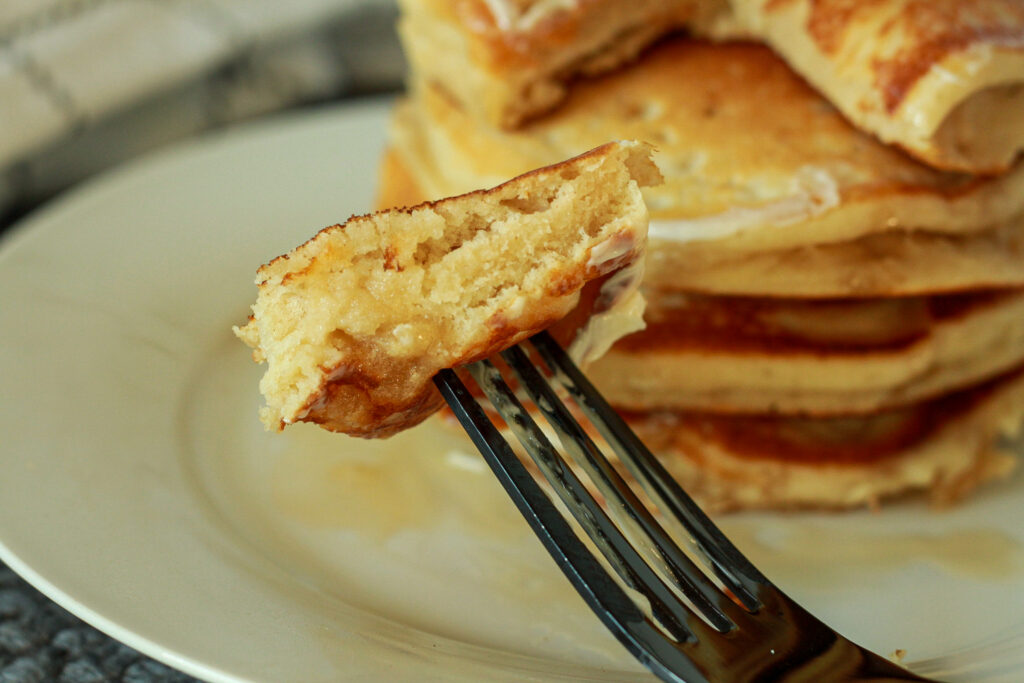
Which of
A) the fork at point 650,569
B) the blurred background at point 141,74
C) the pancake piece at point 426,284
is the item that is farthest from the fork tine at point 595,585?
the blurred background at point 141,74

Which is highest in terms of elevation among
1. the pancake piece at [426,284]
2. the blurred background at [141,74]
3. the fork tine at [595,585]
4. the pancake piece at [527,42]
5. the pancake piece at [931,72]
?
the blurred background at [141,74]

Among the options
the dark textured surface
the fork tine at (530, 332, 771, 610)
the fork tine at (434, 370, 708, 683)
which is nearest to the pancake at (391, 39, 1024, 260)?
the fork tine at (530, 332, 771, 610)

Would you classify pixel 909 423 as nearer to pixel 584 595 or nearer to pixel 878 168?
pixel 878 168

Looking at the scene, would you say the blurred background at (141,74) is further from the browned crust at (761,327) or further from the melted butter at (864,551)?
the melted butter at (864,551)

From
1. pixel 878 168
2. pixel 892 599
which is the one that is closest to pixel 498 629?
pixel 892 599

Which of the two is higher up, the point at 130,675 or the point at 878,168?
the point at 878,168
